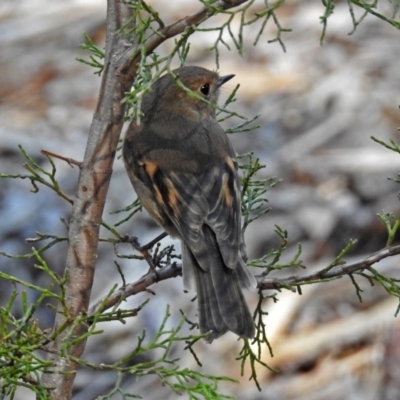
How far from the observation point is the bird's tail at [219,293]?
342cm

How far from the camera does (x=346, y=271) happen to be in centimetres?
301

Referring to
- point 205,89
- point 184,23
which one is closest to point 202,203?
point 205,89

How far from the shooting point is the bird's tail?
3420 millimetres

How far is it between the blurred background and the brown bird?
5.70 ft

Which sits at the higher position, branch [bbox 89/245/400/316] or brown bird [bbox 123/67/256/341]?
brown bird [bbox 123/67/256/341]

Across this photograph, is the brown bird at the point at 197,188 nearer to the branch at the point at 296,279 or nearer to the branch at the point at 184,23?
the branch at the point at 296,279

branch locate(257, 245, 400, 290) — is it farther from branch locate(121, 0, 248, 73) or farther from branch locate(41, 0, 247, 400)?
branch locate(121, 0, 248, 73)

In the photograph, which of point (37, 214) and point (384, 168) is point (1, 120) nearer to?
point (37, 214)

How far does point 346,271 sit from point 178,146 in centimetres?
144

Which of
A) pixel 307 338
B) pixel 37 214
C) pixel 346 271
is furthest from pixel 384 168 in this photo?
pixel 346 271

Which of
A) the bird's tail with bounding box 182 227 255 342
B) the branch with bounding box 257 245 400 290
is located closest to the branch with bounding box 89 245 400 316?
the branch with bounding box 257 245 400 290

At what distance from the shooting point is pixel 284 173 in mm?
7707

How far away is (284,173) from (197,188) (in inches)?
144

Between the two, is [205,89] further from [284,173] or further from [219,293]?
[284,173]
